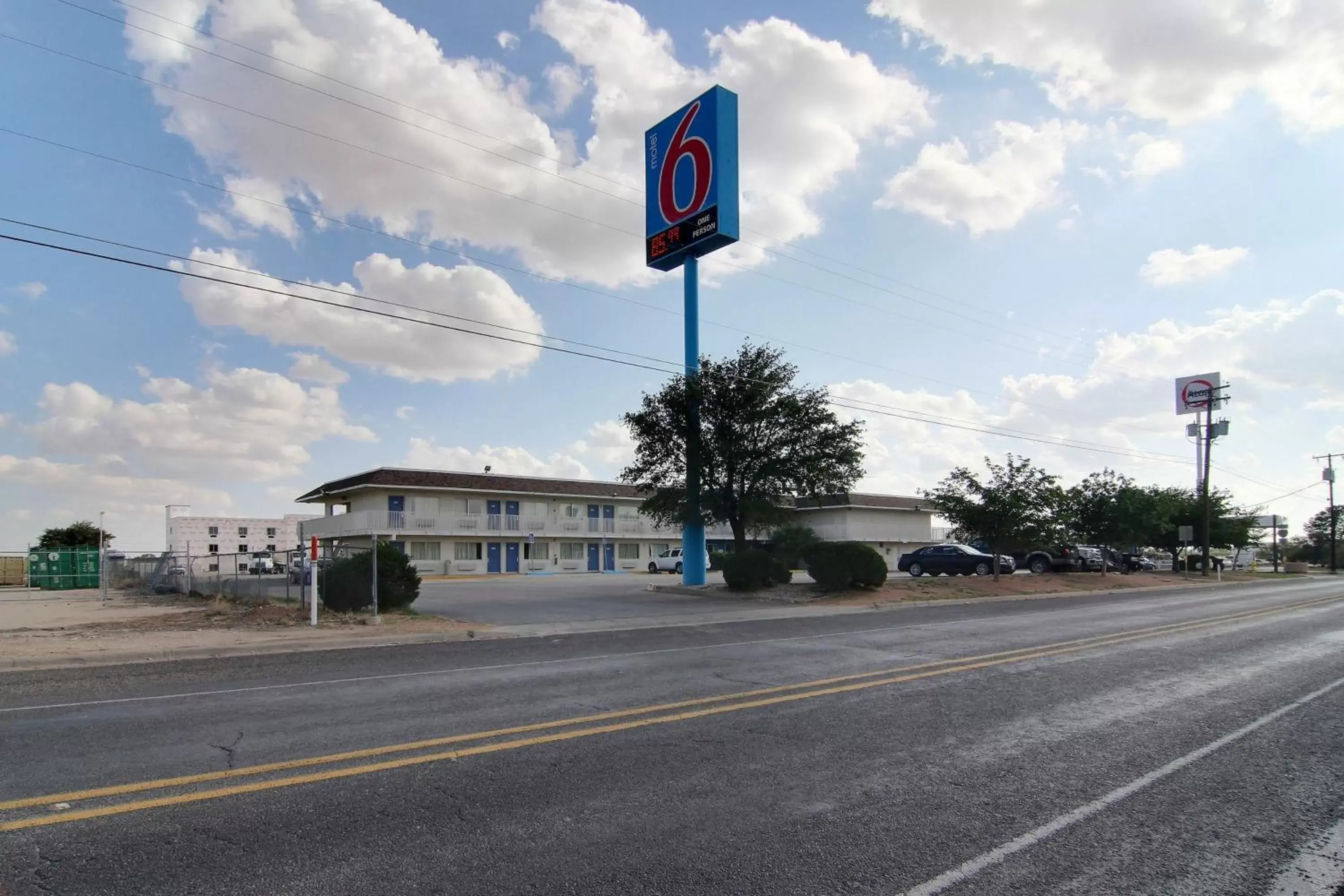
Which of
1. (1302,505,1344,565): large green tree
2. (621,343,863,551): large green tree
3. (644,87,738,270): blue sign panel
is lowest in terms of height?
(1302,505,1344,565): large green tree

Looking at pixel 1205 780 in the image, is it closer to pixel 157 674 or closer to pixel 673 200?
pixel 157 674

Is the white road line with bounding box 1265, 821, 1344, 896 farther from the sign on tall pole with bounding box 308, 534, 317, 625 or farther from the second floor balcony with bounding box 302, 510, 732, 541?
the second floor balcony with bounding box 302, 510, 732, 541

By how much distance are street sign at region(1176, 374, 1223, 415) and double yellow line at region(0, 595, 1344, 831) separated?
172 feet

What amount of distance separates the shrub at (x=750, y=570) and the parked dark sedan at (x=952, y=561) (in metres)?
13.3

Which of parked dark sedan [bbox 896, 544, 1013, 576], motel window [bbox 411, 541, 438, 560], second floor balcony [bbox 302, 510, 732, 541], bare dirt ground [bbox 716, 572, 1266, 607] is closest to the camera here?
bare dirt ground [bbox 716, 572, 1266, 607]

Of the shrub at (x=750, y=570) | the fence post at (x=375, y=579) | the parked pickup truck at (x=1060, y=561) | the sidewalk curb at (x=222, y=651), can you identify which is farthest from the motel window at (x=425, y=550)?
the sidewalk curb at (x=222, y=651)

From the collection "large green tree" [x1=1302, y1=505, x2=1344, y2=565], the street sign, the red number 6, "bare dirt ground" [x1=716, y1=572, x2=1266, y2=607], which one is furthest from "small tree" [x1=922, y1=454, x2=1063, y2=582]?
"large green tree" [x1=1302, y1=505, x2=1344, y2=565]

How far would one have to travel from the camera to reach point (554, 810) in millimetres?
4805

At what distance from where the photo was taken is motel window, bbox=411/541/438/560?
157 feet

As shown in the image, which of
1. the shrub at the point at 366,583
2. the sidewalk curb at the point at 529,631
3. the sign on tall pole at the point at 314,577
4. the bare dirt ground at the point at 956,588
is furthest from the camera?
the bare dirt ground at the point at 956,588

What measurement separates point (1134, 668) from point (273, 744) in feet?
32.9

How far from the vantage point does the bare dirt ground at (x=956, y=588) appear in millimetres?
24969

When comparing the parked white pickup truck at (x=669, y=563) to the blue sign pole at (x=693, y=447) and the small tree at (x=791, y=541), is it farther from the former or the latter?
the blue sign pole at (x=693, y=447)

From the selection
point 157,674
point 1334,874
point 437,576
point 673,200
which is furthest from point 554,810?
point 437,576
